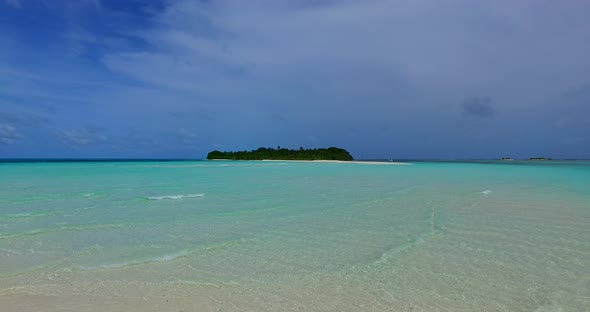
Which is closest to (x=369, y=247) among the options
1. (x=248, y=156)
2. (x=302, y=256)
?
(x=302, y=256)

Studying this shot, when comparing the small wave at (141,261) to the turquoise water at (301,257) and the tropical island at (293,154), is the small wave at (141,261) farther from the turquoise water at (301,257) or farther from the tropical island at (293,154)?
the tropical island at (293,154)

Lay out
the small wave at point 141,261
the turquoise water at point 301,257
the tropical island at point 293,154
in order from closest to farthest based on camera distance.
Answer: the turquoise water at point 301,257 → the small wave at point 141,261 → the tropical island at point 293,154

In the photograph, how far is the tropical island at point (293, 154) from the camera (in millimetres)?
122562

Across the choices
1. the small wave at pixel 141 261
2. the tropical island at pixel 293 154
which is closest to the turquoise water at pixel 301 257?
the small wave at pixel 141 261

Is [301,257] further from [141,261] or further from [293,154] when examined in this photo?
[293,154]

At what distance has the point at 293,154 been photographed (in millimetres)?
125562

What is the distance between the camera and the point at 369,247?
7.26m

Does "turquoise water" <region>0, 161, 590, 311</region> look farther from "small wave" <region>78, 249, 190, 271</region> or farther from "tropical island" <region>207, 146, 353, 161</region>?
Answer: "tropical island" <region>207, 146, 353, 161</region>

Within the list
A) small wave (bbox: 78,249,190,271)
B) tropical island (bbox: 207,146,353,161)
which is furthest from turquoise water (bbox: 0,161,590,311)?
tropical island (bbox: 207,146,353,161)

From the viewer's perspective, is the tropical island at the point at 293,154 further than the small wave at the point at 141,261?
Yes

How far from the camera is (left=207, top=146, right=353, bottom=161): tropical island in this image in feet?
402

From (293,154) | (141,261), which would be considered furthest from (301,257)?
(293,154)

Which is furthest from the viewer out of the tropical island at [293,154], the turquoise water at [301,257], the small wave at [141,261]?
the tropical island at [293,154]

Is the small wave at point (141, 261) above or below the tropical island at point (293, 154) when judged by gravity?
below
